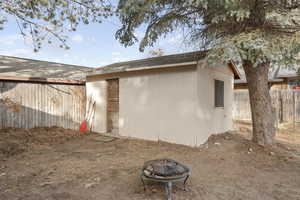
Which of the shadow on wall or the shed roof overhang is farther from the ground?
the shed roof overhang

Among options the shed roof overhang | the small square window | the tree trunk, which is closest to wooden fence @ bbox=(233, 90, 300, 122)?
the shed roof overhang

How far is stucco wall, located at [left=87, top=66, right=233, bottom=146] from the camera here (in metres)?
5.48

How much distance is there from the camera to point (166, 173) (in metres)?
2.73

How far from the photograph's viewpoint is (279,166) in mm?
4094

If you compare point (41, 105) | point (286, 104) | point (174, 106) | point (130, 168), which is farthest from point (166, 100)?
point (286, 104)

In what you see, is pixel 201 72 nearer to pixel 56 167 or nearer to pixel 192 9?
pixel 192 9

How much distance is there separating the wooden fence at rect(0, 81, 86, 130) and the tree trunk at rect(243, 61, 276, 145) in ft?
23.1

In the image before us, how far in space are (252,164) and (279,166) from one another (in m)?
0.57

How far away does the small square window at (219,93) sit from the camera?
6531 mm

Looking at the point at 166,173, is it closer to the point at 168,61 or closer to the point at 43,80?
the point at 168,61

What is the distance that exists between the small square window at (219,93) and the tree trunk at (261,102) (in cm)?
150

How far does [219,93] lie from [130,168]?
4.47 meters

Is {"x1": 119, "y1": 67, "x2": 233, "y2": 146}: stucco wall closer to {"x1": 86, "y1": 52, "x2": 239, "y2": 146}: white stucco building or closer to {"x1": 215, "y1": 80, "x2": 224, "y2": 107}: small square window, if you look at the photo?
{"x1": 86, "y1": 52, "x2": 239, "y2": 146}: white stucco building

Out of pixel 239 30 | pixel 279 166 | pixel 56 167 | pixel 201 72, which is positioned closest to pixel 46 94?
pixel 56 167
